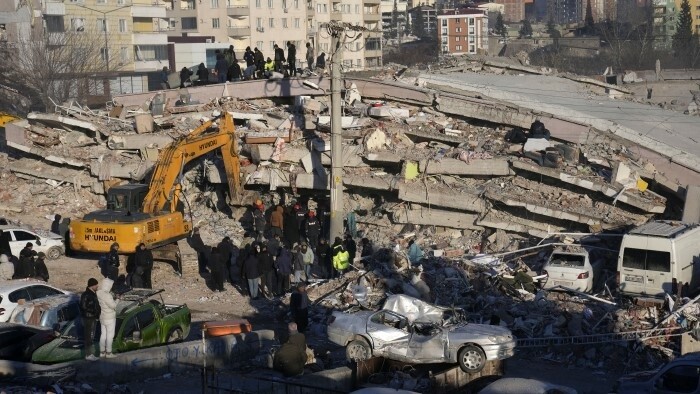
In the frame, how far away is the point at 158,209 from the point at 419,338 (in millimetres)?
10323

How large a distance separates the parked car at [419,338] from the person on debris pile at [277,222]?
852cm

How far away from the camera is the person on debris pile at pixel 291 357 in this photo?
51.6 feet

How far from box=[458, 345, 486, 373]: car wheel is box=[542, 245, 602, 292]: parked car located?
18.2ft

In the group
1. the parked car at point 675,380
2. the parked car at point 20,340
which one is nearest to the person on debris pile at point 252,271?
the parked car at point 20,340

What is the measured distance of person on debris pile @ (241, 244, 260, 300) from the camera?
916 inches

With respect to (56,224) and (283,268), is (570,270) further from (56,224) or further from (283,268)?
(56,224)

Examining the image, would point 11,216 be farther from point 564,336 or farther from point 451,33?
point 451,33

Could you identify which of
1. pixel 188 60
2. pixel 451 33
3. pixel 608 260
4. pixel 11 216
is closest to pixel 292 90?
pixel 11 216

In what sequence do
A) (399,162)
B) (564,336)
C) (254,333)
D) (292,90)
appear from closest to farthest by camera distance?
1. (254,333)
2. (564,336)
3. (399,162)
4. (292,90)

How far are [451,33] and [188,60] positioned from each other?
83220mm

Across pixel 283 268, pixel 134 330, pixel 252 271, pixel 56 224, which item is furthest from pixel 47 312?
pixel 56 224

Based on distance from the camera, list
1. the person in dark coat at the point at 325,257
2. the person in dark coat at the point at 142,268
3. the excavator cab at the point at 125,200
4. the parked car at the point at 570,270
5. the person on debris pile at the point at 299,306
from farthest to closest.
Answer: the excavator cab at the point at 125,200, the person in dark coat at the point at 325,257, the person in dark coat at the point at 142,268, the parked car at the point at 570,270, the person on debris pile at the point at 299,306

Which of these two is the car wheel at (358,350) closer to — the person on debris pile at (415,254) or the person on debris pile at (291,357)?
the person on debris pile at (291,357)

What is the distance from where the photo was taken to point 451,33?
498 ft
